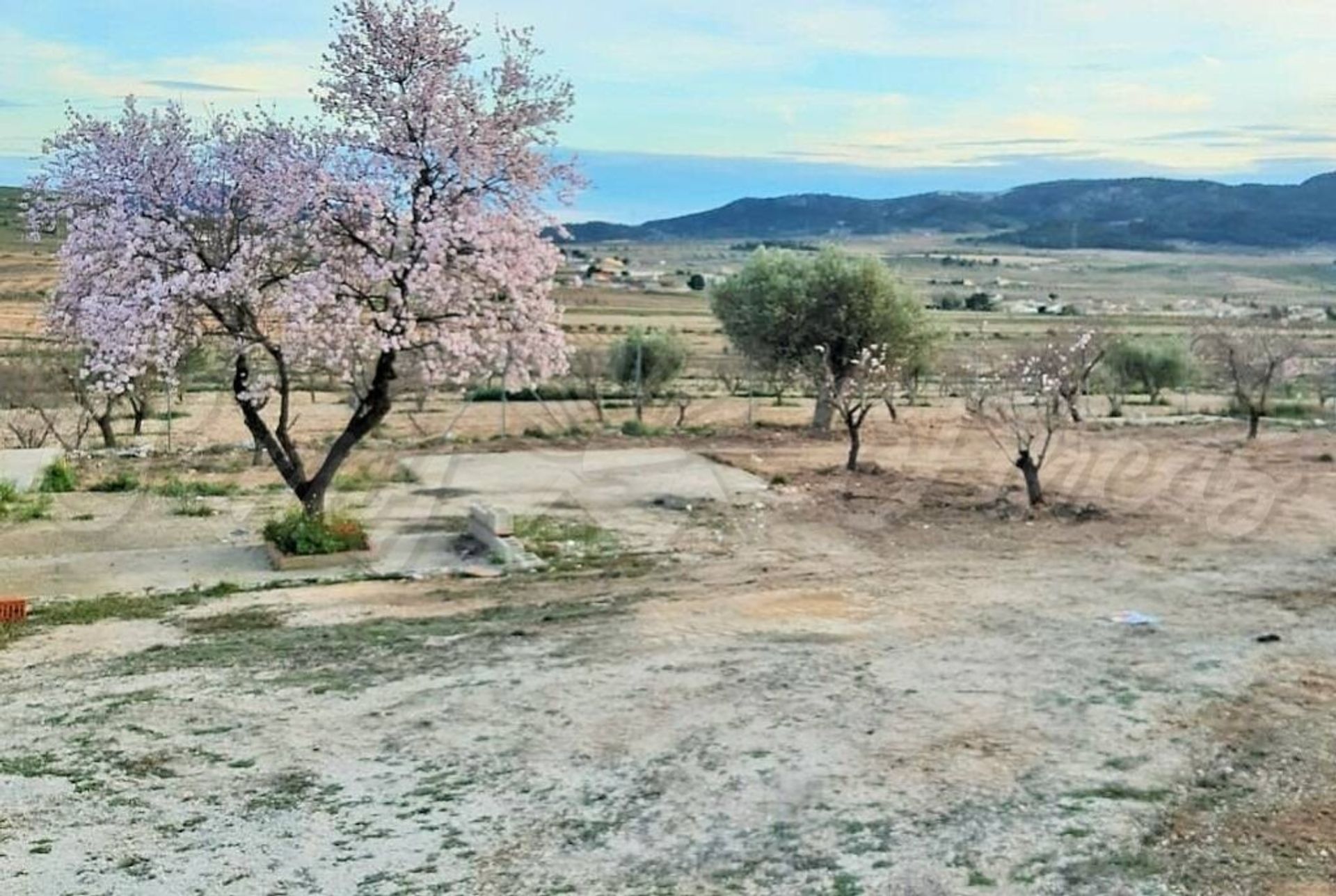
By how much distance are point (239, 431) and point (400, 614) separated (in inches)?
674

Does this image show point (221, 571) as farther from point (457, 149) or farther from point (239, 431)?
point (239, 431)

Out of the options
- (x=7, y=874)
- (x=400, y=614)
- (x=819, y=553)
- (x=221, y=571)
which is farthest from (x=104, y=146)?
(x=7, y=874)

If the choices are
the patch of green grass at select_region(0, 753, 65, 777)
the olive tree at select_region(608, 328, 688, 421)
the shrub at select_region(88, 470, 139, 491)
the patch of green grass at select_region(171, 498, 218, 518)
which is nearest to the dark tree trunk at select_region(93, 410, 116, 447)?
the shrub at select_region(88, 470, 139, 491)

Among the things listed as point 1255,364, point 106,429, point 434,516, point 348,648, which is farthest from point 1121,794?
point 1255,364

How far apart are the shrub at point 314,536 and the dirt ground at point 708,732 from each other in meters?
1.25

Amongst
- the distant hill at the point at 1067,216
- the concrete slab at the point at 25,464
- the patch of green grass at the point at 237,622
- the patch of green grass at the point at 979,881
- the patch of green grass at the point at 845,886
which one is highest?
the distant hill at the point at 1067,216

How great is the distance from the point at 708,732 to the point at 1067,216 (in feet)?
479

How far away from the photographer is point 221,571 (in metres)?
Result: 13.0

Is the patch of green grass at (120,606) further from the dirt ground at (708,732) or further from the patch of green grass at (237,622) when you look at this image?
the patch of green grass at (237,622)

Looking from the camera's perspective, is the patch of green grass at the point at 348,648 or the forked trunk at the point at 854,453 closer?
the patch of green grass at the point at 348,648

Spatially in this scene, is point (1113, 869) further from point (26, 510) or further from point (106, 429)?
point (106, 429)

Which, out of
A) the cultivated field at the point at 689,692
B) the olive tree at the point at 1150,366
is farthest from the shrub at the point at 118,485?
the olive tree at the point at 1150,366

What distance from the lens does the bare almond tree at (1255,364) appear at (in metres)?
25.0

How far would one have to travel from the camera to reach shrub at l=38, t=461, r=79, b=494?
1733 cm
